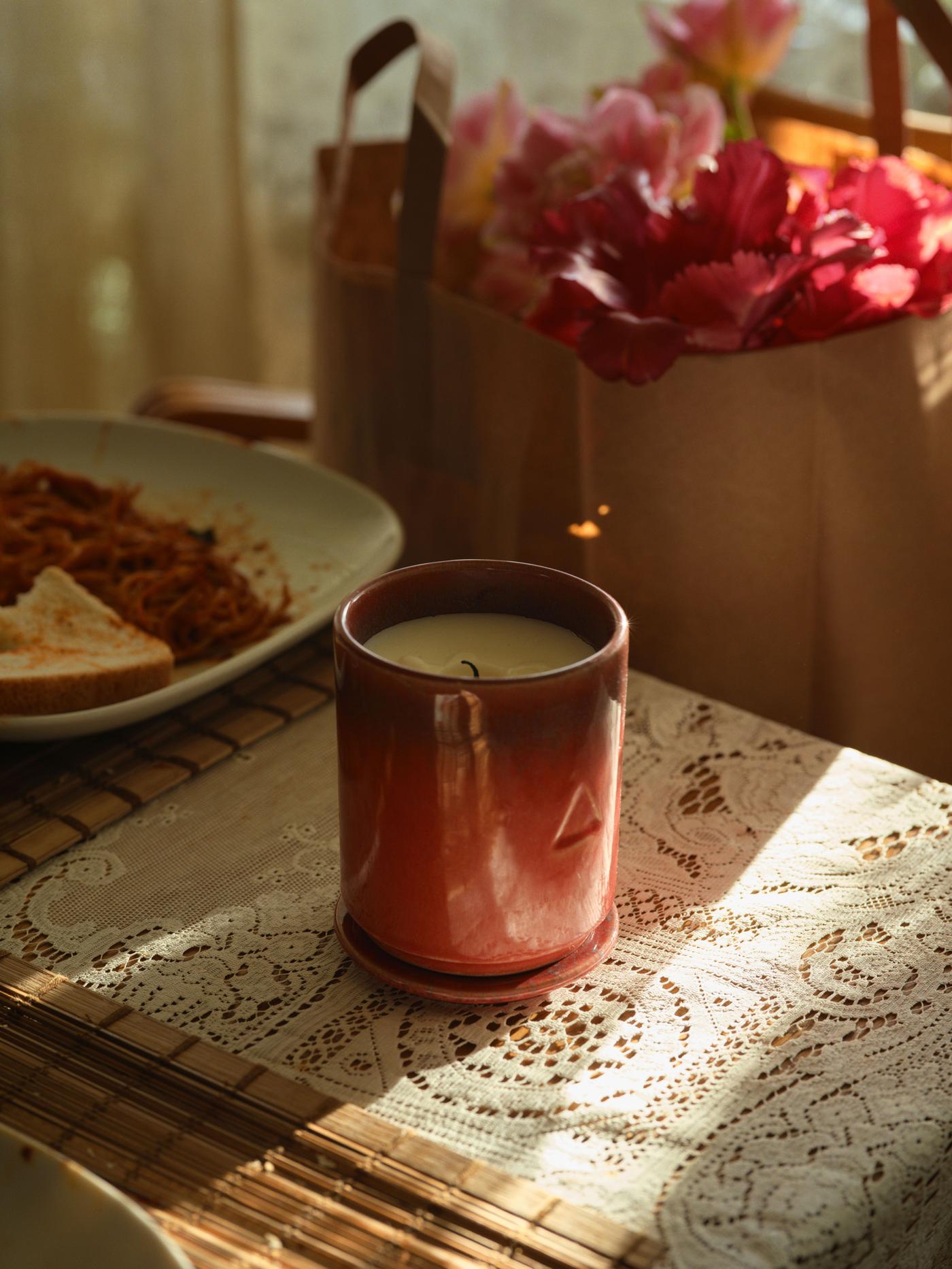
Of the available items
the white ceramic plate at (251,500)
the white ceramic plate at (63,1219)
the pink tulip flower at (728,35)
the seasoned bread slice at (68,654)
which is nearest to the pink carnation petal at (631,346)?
the white ceramic plate at (251,500)

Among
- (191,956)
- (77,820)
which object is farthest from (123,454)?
(191,956)

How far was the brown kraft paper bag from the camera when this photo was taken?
0.83 meters

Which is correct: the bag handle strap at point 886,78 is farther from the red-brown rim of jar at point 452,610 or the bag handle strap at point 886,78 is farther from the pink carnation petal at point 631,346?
the red-brown rim of jar at point 452,610

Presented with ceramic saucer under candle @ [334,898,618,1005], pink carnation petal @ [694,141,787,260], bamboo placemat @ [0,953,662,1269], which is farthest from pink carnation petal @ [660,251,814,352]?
bamboo placemat @ [0,953,662,1269]

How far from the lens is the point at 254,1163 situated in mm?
490

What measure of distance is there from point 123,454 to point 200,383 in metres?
0.45

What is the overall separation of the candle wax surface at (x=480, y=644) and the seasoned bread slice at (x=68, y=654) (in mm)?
247

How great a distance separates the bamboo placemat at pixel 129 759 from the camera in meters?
0.70

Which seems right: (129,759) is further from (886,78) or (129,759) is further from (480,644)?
(886,78)

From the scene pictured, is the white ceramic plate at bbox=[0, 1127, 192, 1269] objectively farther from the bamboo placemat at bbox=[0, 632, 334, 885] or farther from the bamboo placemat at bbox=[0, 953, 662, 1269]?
the bamboo placemat at bbox=[0, 632, 334, 885]

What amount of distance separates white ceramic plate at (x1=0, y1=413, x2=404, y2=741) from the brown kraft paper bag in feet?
0.28

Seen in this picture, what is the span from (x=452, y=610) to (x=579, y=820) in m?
0.13

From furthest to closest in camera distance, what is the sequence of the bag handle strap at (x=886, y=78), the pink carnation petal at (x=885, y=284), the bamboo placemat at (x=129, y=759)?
the bag handle strap at (x=886, y=78) → the pink carnation petal at (x=885, y=284) → the bamboo placemat at (x=129, y=759)

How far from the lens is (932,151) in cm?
130
